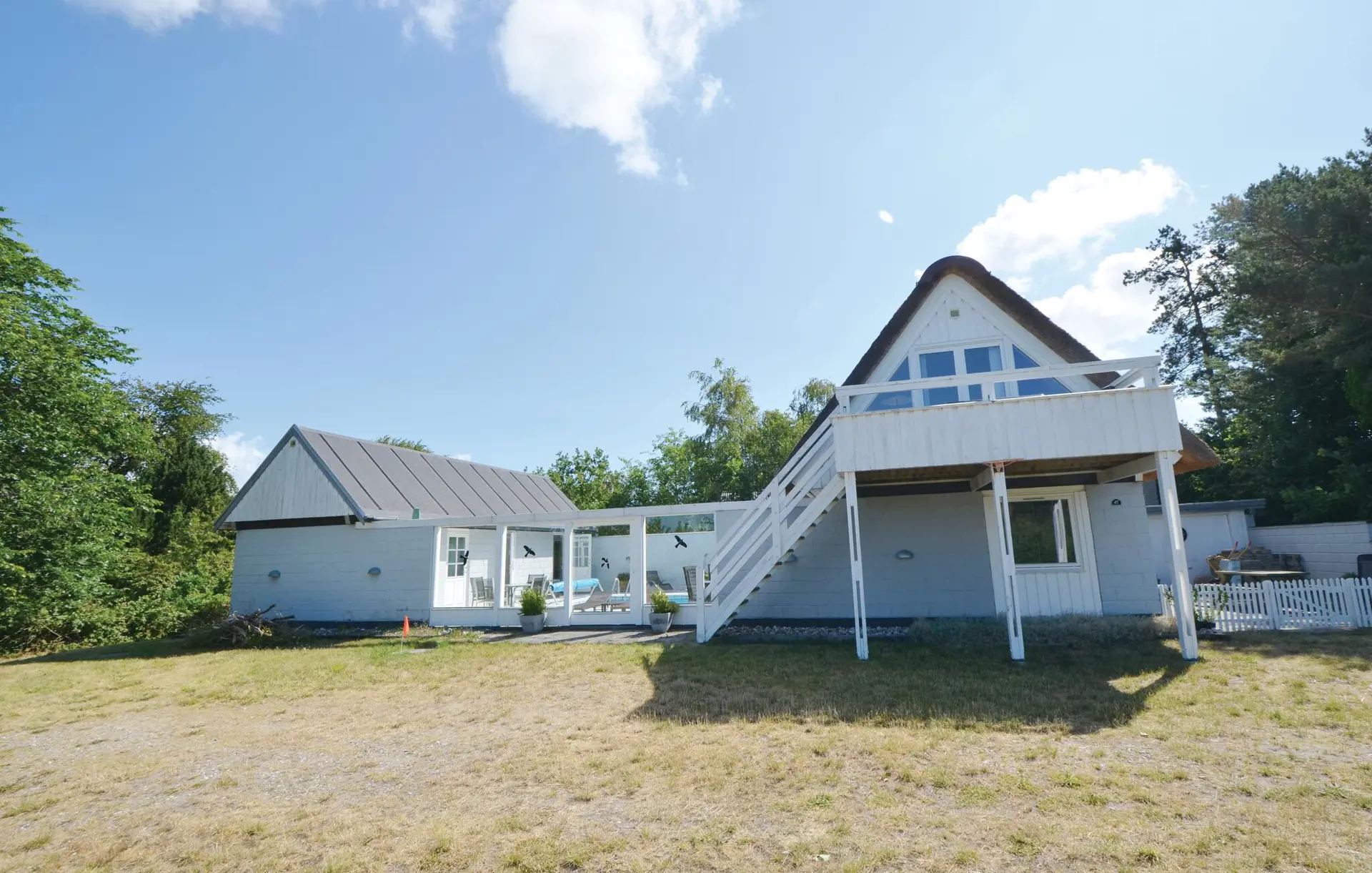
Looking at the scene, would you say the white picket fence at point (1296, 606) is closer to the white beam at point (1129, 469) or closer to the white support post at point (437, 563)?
the white beam at point (1129, 469)

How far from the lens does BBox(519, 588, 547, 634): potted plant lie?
523 inches

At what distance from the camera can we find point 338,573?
50.8 feet

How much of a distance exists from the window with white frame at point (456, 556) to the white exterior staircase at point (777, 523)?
7174mm

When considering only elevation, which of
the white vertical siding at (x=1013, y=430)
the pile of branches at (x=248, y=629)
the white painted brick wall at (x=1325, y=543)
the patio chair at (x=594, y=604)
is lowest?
the pile of branches at (x=248, y=629)

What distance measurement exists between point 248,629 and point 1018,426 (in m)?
15.4

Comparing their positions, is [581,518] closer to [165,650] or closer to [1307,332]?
[165,650]

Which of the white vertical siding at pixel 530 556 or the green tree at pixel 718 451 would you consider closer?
the white vertical siding at pixel 530 556

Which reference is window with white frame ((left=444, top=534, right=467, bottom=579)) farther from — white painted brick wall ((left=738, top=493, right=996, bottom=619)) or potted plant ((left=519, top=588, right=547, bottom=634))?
white painted brick wall ((left=738, top=493, right=996, bottom=619))

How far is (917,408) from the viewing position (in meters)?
9.12

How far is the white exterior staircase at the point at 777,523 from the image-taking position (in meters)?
10.1

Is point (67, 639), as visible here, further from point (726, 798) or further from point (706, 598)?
point (726, 798)

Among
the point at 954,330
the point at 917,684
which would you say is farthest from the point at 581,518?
the point at 954,330

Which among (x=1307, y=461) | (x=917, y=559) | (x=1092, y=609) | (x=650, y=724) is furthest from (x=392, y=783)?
(x=1307, y=461)

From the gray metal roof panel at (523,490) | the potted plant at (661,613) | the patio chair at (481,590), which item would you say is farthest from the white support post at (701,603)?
the gray metal roof panel at (523,490)
